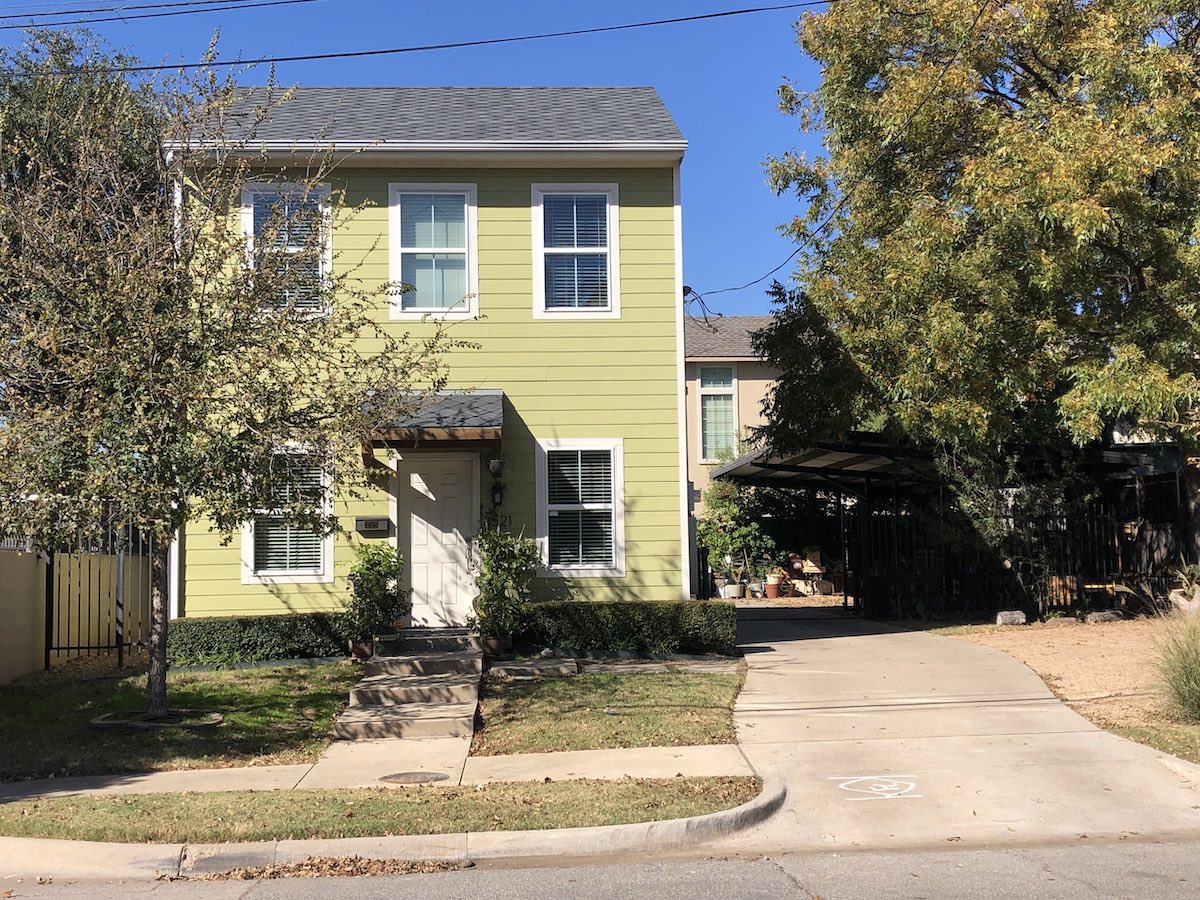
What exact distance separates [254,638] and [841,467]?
12137 mm

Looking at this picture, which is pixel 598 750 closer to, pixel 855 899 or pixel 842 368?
pixel 855 899

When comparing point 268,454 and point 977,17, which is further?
point 977,17

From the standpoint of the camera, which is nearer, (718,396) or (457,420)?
(457,420)

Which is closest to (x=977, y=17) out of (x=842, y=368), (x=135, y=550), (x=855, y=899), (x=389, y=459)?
(x=842, y=368)

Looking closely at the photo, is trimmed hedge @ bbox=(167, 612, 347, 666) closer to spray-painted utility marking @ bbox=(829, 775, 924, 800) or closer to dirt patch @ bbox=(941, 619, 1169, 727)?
spray-painted utility marking @ bbox=(829, 775, 924, 800)

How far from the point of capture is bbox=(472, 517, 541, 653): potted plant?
12773 millimetres

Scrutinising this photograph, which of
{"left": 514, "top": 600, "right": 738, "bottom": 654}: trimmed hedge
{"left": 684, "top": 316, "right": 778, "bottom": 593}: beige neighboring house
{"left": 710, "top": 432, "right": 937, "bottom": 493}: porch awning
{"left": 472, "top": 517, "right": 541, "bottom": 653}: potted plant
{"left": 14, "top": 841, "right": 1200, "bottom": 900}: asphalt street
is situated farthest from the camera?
{"left": 684, "top": 316, "right": 778, "bottom": 593}: beige neighboring house

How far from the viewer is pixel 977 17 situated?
45.5ft

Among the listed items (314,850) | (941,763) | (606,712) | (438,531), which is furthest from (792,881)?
(438,531)

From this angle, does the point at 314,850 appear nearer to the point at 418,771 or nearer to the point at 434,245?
the point at 418,771

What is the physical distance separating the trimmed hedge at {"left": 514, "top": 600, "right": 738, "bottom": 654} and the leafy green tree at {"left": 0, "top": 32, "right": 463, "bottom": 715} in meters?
3.80

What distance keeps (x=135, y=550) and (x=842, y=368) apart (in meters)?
11.6

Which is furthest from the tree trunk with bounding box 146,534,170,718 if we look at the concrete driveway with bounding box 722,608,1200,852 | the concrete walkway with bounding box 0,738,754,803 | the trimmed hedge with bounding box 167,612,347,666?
the concrete driveway with bounding box 722,608,1200,852

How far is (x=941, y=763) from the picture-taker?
8453mm
